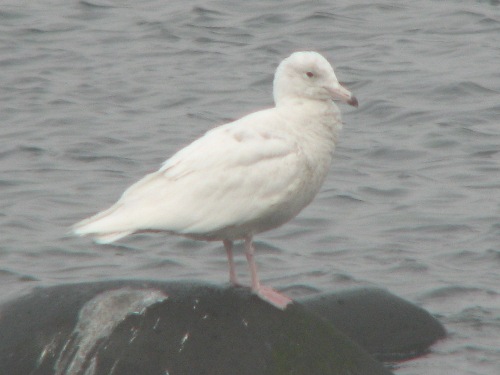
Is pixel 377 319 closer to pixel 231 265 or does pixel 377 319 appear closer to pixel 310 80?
pixel 231 265

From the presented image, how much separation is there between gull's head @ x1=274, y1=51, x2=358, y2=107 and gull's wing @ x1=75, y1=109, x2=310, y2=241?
0.40 metres

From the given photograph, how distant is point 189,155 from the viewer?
25.2 ft

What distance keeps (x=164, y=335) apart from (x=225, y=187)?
3.24ft

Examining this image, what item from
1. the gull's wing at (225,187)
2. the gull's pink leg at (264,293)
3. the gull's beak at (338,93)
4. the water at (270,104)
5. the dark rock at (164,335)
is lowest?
the water at (270,104)

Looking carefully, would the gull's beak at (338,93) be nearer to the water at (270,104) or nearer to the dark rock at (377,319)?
the dark rock at (377,319)

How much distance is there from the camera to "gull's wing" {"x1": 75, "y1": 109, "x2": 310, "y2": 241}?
7.49 m

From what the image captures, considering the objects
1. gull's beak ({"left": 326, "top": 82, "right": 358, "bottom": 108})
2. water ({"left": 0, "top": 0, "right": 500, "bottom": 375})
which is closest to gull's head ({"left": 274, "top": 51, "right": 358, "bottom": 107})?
gull's beak ({"left": 326, "top": 82, "right": 358, "bottom": 108})

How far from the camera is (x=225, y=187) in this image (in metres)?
7.60

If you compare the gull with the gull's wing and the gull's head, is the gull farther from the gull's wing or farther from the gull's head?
the gull's head

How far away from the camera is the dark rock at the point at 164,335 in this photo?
7289 millimetres

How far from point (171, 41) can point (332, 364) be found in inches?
387

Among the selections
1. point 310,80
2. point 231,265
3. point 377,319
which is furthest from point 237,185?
point 377,319

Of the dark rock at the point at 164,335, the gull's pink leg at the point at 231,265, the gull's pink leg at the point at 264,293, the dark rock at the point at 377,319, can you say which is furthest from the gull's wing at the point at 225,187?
the dark rock at the point at 377,319

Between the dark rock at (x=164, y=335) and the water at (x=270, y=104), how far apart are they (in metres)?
0.65
